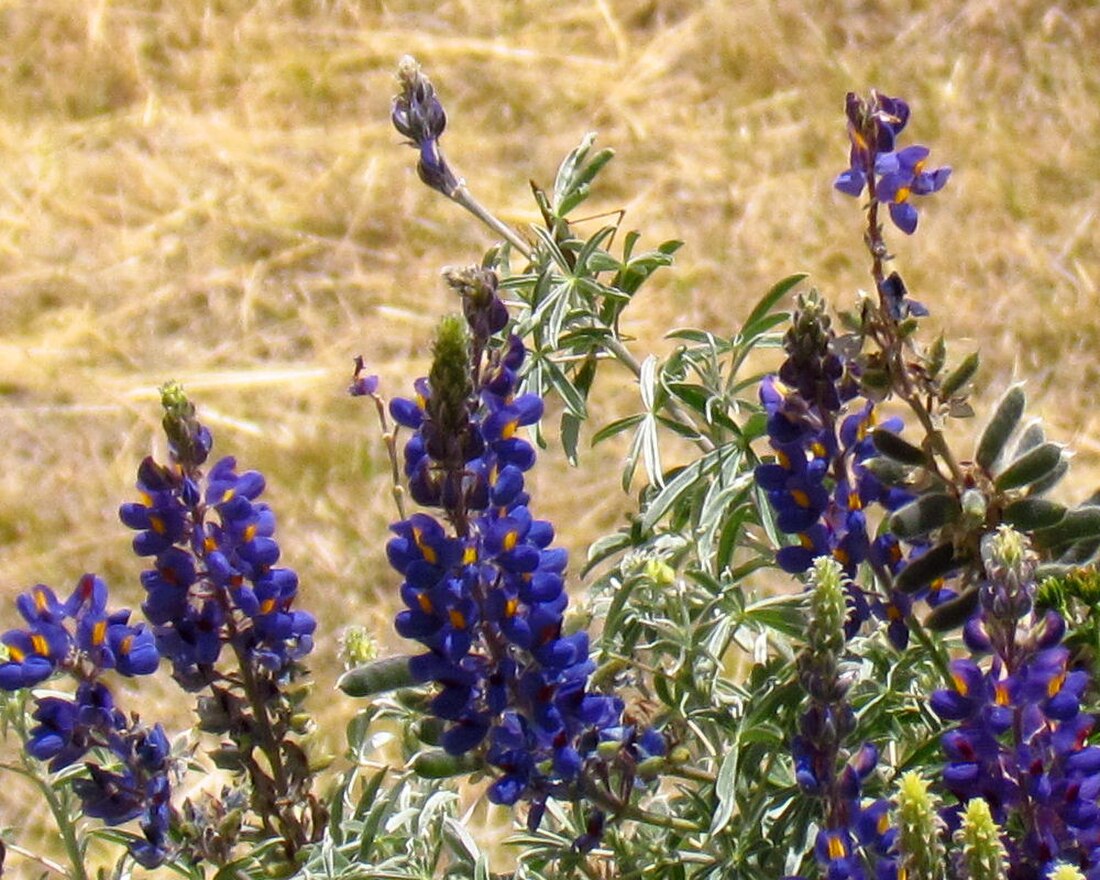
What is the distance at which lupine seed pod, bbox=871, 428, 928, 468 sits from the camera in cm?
136

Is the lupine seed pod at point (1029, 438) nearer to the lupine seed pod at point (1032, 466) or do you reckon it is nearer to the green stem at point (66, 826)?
the lupine seed pod at point (1032, 466)

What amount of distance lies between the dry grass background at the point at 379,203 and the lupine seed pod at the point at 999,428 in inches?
87.8

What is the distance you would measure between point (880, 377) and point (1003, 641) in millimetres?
280

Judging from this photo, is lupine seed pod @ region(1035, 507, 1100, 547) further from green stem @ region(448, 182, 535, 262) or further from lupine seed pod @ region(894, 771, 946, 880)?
green stem @ region(448, 182, 535, 262)

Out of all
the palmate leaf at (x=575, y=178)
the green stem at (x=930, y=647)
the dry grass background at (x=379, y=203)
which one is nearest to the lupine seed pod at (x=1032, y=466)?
the green stem at (x=930, y=647)

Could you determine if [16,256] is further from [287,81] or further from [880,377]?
[880,377]

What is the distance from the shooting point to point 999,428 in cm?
140

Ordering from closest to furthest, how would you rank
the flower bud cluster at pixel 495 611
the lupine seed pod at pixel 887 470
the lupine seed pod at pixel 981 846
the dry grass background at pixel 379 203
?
the lupine seed pod at pixel 981 846
the flower bud cluster at pixel 495 611
the lupine seed pod at pixel 887 470
the dry grass background at pixel 379 203

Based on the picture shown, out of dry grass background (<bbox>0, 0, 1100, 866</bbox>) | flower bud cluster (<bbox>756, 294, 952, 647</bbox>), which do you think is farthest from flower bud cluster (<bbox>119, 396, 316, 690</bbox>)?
dry grass background (<bbox>0, 0, 1100, 866</bbox>)

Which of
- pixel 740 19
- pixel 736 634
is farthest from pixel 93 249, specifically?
pixel 736 634

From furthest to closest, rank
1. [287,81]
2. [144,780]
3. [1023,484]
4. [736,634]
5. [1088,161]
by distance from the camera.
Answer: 1. [287,81]
2. [1088,161]
3. [736,634]
4. [144,780]
5. [1023,484]

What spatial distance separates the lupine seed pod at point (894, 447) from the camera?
1359mm

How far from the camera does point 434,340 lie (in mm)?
1183

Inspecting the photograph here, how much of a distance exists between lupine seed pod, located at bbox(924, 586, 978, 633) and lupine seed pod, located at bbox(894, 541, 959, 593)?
24 millimetres
